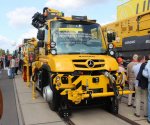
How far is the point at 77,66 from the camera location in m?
8.42

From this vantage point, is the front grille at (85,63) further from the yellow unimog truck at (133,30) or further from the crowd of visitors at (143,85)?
the yellow unimog truck at (133,30)

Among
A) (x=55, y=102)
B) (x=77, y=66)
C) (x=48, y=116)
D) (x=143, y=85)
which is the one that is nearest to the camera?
(x=143, y=85)

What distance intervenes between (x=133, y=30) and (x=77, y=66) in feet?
18.2

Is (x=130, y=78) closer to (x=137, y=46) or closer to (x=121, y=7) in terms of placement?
(x=137, y=46)

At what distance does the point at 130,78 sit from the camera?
31.6 ft

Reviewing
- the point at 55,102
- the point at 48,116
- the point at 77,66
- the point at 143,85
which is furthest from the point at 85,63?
the point at 48,116

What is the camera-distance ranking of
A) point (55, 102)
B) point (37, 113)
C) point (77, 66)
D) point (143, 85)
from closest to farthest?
point (143, 85)
point (77, 66)
point (55, 102)
point (37, 113)

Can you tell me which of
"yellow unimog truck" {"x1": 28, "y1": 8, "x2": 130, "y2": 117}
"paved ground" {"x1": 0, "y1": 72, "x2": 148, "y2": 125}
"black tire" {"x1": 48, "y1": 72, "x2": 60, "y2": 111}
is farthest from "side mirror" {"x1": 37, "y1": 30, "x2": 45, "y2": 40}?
"paved ground" {"x1": 0, "y1": 72, "x2": 148, "y2": 125}

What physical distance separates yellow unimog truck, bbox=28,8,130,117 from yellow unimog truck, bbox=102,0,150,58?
0.93m

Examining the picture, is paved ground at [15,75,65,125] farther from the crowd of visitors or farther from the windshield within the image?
the crowd of visitors

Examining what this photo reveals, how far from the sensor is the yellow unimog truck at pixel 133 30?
1202 cm

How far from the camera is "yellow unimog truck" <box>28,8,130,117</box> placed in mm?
8180

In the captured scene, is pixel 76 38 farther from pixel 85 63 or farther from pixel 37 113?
pixel 37 113

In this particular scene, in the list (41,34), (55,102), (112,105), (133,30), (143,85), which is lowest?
(112,105)
